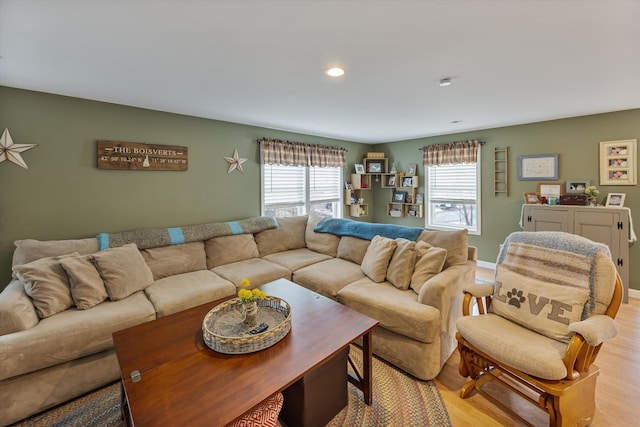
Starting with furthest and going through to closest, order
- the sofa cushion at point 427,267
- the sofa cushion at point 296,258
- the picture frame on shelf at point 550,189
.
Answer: the picture frame on shelf at point 550,189
the sofa cushion at point 296,258
the sofa cushion at point 427,267

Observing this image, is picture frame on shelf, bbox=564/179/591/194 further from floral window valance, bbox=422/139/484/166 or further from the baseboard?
the baseboard

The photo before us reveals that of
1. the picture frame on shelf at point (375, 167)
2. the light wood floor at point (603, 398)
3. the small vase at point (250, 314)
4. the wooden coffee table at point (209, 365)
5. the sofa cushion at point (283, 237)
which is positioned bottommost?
the light wood floor at point (603, 398)

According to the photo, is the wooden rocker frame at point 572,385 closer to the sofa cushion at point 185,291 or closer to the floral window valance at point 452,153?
the sofa cushion at point 185,291

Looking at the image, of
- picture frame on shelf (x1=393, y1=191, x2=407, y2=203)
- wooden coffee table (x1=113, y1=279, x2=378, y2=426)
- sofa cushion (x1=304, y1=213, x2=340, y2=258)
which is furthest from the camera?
picture frame on shelf (x1=393, y1=191, x2=407, y2=203)

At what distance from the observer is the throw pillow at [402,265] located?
2521 mm

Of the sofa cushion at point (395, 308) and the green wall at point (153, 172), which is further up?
the green wall at point (153, 172)

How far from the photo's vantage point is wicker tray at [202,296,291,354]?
148 cm

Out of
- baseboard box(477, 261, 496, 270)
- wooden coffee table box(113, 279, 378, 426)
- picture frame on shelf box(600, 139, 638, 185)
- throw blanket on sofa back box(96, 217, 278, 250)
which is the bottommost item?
baseboard box(477, 261, 496, 270)

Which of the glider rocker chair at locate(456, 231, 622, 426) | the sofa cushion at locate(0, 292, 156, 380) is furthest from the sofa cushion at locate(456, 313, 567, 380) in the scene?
the sofa cushion at locate(0, 292, 156, 380)

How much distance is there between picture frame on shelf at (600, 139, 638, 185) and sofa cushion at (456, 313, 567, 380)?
3170 mm

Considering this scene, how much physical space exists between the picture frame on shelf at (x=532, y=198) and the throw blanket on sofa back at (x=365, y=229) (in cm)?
220

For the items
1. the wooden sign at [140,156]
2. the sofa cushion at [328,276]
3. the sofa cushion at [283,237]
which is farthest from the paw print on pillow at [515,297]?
the wooden sign at [140,156]

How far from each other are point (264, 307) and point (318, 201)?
3.32 metres

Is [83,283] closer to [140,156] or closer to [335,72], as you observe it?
[140,156]
